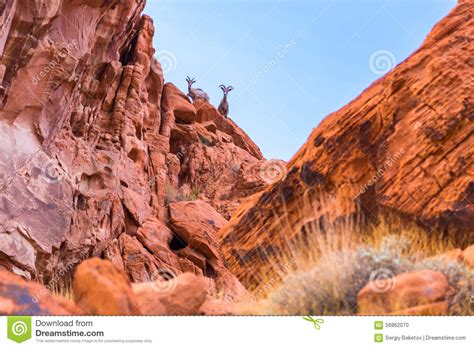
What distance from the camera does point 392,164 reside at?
7867 mm

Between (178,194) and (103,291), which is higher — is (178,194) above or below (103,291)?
above

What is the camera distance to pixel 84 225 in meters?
16.8

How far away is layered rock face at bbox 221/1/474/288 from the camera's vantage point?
24.5ft

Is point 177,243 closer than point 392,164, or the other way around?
point 392,164

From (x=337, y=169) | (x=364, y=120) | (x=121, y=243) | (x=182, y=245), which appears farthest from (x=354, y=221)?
(x=182, y=245)

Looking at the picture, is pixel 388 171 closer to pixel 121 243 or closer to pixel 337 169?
pixel 337 169

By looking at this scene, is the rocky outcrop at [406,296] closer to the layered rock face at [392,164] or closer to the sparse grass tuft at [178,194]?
the layered rock face at [392,164]

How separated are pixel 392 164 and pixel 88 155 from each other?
11.9 metres

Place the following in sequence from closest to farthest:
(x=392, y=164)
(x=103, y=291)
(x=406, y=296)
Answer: (x=103, y=291)
(x=406, y=296)
(x=392, y=164)

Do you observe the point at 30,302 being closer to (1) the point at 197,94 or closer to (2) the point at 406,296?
(2) the point at 406,296

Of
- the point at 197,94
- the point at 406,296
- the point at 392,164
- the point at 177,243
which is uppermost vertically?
the point at 197,94
